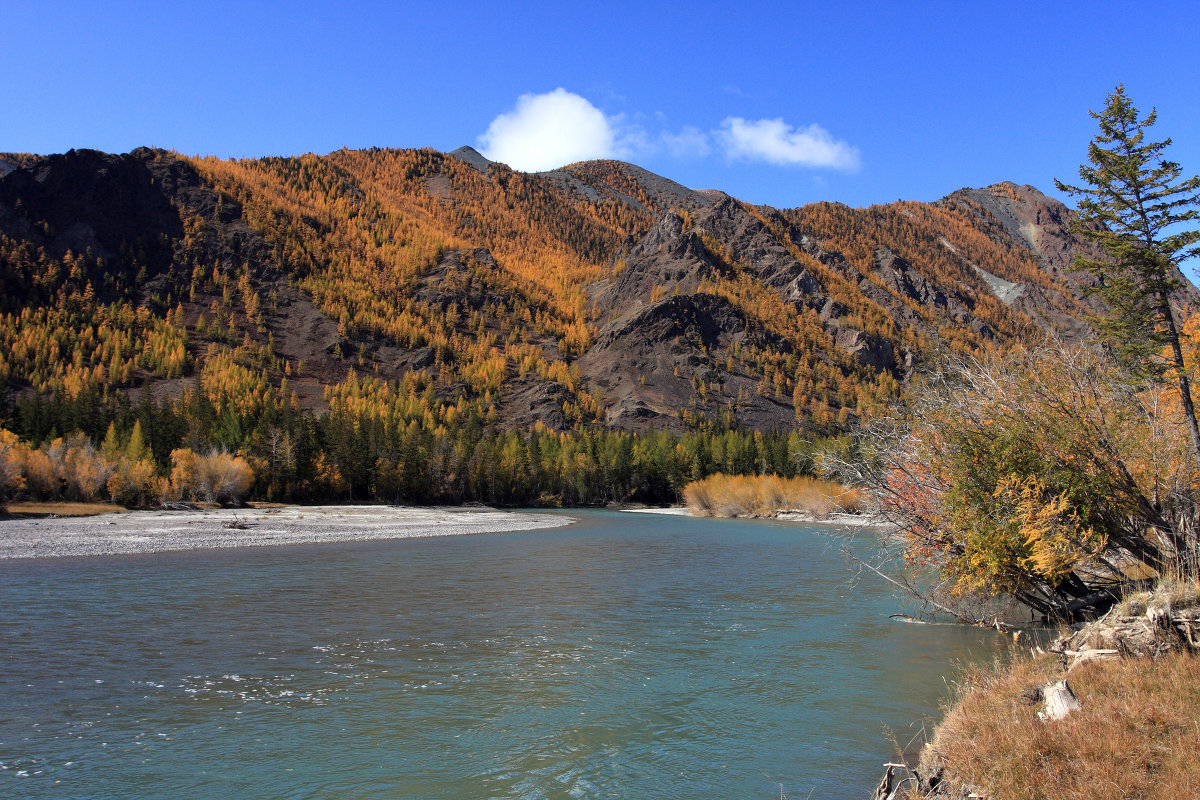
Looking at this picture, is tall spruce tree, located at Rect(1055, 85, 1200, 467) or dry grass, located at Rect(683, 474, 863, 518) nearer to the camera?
tall spruce tree, located at Rect(1055, 85, 1200, 467)

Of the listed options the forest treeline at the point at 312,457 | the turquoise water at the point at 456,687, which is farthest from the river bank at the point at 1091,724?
the forest treeline at the point at 312,457

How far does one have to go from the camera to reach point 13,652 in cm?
1884

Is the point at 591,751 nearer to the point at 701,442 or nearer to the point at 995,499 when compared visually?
the point at 995,499

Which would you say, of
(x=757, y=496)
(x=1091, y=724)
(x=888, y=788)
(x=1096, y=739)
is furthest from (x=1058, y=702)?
(x=757, y=496)

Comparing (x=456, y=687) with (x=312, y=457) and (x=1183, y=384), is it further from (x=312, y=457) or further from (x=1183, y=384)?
(x=312, y=457)

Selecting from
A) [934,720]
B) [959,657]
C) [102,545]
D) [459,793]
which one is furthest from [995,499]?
[102,545]

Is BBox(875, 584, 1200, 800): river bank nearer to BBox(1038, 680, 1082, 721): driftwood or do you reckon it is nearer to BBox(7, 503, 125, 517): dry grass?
BBox(1038, 680, 1082, 721): driftwood

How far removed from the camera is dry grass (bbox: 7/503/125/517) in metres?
63.2

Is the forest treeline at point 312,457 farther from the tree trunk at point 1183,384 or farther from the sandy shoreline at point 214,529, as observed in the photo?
the tree trunk at point 1183,384

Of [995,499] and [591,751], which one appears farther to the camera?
[995,499]

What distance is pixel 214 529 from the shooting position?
189 ft

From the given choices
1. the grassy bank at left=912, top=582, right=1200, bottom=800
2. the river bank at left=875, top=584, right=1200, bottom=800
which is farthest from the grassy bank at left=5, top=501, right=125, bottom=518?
the grassy bank at left=912, top=582, right=1200, bottom=800

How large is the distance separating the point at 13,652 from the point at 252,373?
196 m

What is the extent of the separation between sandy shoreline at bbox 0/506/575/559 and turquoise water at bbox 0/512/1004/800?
52.7 feet
